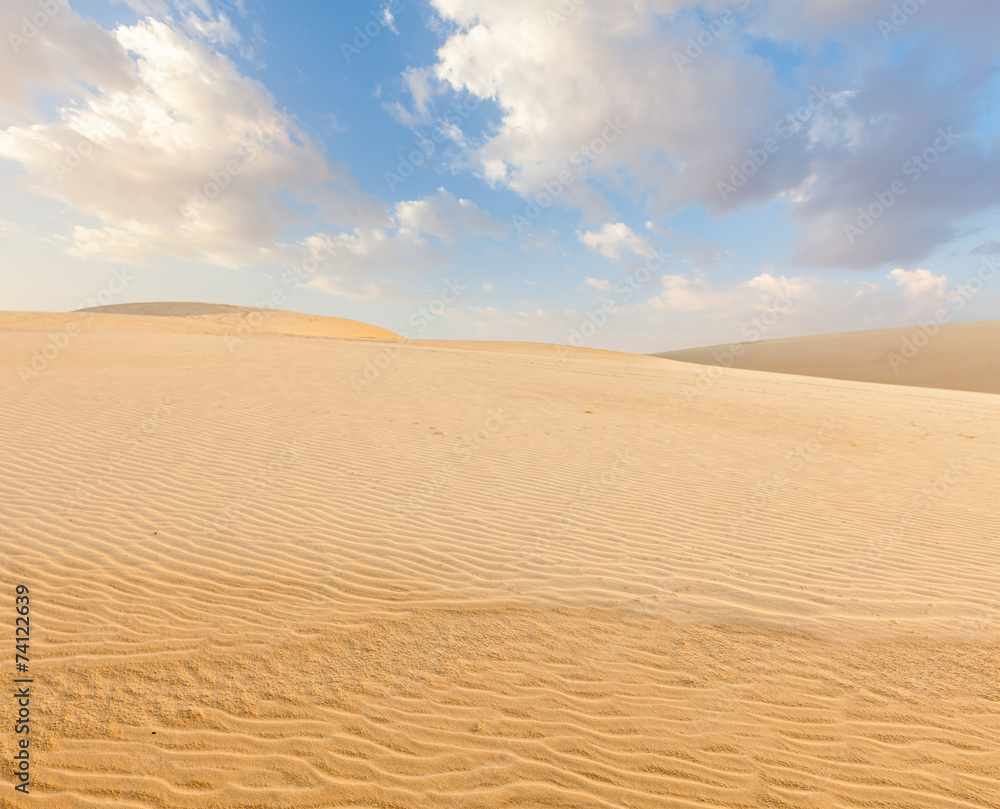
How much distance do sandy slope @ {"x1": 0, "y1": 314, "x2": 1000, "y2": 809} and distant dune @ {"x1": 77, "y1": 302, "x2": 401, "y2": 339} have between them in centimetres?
3511

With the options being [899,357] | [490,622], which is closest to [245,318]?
[490,622]

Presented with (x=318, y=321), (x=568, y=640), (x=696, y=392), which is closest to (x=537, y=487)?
(x=568, y=640)

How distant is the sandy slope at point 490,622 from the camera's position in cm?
266

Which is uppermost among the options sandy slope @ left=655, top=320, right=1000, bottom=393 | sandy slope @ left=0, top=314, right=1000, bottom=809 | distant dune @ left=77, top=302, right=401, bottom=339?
distant dune @ left=77, top=302, right=401, bottom=339

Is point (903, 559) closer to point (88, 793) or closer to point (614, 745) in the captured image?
point (614, 745)

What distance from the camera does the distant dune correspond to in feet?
133

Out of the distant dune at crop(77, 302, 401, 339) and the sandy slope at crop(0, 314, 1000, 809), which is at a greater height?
the distant dune at crop(77, 302, 401, 339)

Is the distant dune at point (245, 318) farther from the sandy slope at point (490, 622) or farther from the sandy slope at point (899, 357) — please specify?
the sandy slope at point (899, 357)

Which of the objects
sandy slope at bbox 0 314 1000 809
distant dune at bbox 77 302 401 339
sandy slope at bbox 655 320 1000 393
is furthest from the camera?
distant dune at bbox 77 302 401 339

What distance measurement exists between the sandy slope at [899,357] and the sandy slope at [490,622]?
108 ft

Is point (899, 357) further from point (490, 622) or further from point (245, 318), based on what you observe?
point (245, 318)

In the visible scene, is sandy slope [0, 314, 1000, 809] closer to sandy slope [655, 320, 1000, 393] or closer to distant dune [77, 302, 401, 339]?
sandy slope [655, 320, 1000, 393]

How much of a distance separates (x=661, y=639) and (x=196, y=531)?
14.8 feet

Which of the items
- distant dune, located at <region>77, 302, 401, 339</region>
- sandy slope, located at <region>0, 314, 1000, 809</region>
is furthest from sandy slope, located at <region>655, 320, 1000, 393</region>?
distant dune, located at <region>77, 302, 401, 339</region>
